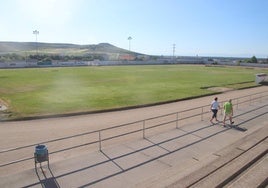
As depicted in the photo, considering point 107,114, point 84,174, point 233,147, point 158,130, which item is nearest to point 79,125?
point 107,114

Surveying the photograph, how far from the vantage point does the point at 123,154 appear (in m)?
10.4

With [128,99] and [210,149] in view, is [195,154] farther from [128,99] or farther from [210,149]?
[128,99]

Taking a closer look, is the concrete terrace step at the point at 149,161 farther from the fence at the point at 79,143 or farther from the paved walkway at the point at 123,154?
the fence at the point at 79,143

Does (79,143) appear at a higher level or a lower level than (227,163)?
lower

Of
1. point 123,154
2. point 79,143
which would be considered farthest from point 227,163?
point 79,143

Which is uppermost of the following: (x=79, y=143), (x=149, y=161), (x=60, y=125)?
(x=149, y=161)

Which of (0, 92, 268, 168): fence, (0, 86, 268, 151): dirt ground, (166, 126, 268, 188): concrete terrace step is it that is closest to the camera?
(166, 126, 268, 188): concrete terrace step

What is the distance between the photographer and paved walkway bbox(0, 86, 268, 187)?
8305 millimetres

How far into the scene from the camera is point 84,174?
8633 mm

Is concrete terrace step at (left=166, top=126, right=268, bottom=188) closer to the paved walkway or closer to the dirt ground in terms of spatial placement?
the paved walkway

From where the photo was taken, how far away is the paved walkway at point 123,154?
830cm

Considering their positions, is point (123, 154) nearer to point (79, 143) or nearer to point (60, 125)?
point (79, 143)

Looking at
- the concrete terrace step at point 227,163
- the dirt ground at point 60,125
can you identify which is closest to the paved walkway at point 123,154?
the dirt ground at point 60,125

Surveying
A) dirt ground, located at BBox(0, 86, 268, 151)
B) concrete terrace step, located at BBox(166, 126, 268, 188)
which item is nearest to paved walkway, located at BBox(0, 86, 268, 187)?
dirt ground, located at BBox(0, 86, 268, 151)
